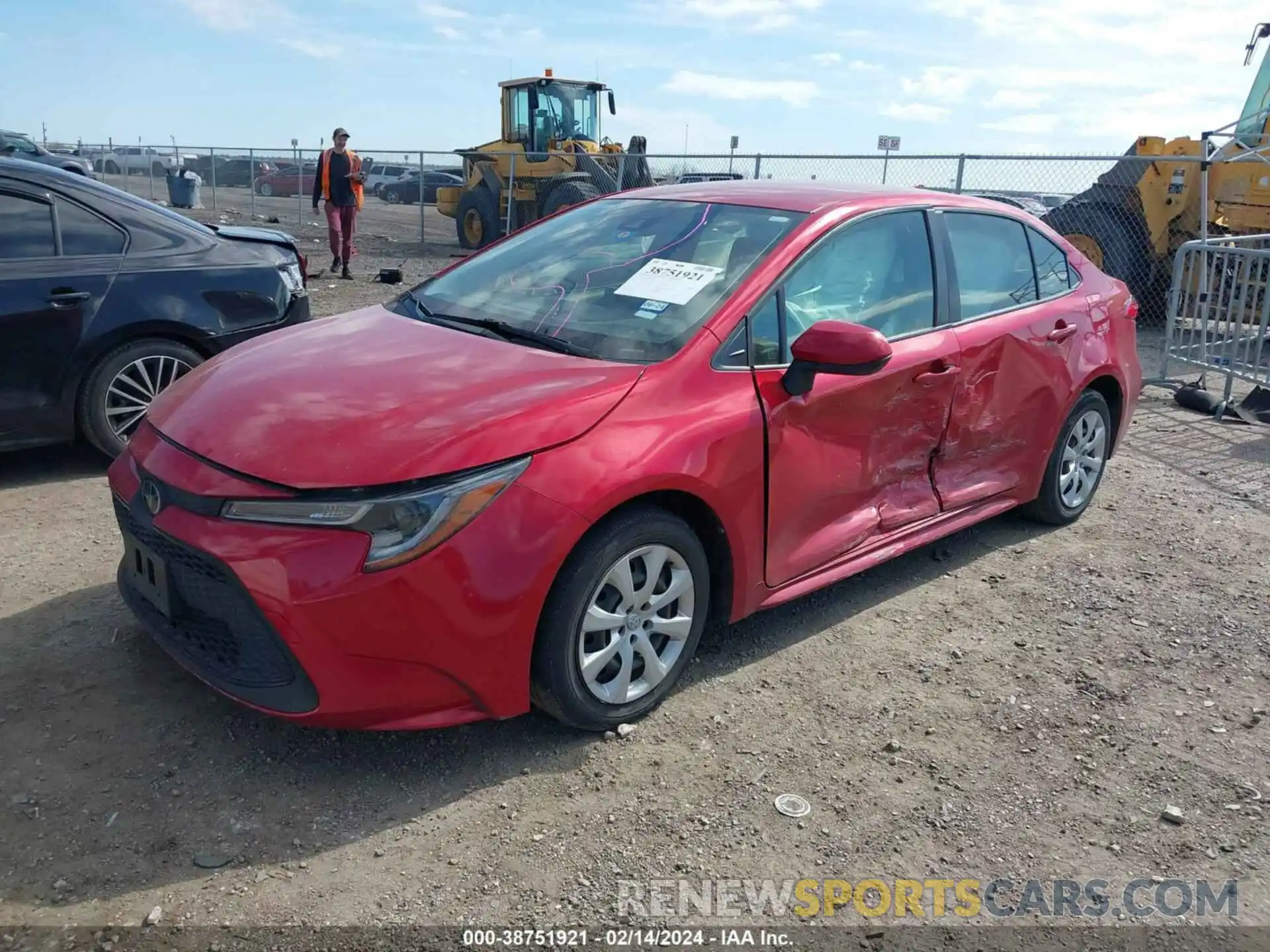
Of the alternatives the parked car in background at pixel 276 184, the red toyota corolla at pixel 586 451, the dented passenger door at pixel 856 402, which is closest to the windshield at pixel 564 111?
the red toyota corolla at pixel 586 451

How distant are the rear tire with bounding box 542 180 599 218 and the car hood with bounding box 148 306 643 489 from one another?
44.0 feet

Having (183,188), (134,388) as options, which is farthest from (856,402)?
(183,188)

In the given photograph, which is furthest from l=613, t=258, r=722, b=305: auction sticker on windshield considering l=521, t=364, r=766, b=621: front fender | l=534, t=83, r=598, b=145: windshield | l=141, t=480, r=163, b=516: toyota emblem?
l=534, t=83, r=598, b=145: windshield

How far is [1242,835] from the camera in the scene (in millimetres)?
2873

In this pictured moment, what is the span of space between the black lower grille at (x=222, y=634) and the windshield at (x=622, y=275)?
133cm

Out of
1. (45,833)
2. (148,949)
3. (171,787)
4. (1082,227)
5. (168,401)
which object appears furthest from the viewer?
(1082,227)

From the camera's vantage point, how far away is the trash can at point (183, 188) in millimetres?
27562

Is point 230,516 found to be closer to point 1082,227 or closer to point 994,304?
point 994,304

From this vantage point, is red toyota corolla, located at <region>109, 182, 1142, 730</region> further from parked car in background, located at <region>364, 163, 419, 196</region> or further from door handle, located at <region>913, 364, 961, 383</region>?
parked car in background, located at <region>364, 163, 419, 196</region>

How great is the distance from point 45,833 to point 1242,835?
10.7 feet

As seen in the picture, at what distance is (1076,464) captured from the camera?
5094 mm

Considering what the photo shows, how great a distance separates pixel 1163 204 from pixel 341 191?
1020 centimetres

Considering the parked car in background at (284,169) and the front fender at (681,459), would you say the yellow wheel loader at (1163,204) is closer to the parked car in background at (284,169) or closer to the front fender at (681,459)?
the front fender at (681,459)

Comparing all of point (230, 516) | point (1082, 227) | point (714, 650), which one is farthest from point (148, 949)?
point (1082, 227)
